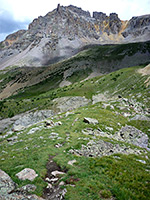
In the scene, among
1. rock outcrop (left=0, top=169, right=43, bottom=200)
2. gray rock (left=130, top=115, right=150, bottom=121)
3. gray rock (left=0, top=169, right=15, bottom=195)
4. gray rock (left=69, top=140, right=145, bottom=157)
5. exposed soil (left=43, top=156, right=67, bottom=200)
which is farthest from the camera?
gray rock (left=130, top=115, right=150, bottom=121)

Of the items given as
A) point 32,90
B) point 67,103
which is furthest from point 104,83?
point 32,90

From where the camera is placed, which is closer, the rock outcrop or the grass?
the rock outcrop

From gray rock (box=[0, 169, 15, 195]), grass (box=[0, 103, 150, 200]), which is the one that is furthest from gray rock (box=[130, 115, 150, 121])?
gray rock (box=[0, 169, 15, 195])

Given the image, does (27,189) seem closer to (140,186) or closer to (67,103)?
(140,186)

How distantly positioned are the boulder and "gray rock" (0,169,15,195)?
87 cm

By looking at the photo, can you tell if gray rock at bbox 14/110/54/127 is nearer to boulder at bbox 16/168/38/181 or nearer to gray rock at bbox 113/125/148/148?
gray rock at bbox 113/125/148/148

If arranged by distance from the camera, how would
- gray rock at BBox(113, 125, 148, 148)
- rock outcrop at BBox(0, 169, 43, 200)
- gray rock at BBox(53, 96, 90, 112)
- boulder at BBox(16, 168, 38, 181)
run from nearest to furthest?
rock outcrop at BBox(0, 169, 43, 200) → boulder at BBox(16, 168, 38, 181) → gray rock at BBox(113, 125, 148, 148) → gray rock at BBox(53, 96, 90, 112)

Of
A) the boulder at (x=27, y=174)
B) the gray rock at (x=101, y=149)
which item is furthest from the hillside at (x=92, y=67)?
the boulder at (x=27, y=174)

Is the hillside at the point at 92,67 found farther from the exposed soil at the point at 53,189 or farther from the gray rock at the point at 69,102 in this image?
the exposed soil at the point at 53,189

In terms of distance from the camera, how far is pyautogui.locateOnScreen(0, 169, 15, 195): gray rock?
28.6ft

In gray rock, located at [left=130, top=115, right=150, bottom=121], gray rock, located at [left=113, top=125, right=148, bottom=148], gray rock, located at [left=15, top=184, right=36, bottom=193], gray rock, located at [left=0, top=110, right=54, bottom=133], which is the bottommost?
gray rock, located at [left=0, top=110, right=54, bottom=133]

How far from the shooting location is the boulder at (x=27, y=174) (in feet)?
34.0

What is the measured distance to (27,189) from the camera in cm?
932

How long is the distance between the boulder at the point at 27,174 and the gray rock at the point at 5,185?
2.84 ft
